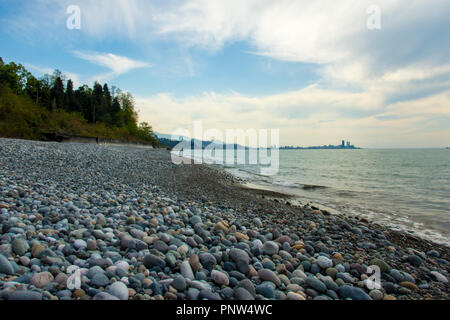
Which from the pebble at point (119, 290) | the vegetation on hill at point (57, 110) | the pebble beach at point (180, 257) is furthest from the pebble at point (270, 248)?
the vegetation on hill at point (57, 110)

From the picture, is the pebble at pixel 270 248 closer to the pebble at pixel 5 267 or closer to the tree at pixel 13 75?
the pebble at pixel 5 267

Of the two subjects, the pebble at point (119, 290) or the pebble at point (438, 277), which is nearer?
the pebble at point (119, 290)

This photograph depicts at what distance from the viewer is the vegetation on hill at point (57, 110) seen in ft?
81.6

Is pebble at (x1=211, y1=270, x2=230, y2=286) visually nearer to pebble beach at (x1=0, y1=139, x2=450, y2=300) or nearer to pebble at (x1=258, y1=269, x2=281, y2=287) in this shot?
pebble beach at (x1=0, y1=139, x2=450, y2=300)

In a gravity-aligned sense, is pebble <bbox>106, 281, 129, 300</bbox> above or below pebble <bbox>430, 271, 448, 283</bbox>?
above

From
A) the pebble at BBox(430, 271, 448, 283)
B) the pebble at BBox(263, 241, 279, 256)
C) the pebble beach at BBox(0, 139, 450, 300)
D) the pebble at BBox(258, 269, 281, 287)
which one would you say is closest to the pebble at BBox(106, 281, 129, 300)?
the pebble beach at BBox(0, 139, 450, 300)

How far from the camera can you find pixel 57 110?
4328 centimetres

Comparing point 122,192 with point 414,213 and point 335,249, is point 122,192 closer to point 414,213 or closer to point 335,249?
point 335,249

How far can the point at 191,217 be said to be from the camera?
4.52 meters

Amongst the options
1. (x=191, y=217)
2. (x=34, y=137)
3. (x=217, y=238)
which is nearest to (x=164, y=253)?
(x=217, y=238)

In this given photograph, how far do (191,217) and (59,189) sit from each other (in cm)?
332

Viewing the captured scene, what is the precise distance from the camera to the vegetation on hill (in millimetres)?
24859

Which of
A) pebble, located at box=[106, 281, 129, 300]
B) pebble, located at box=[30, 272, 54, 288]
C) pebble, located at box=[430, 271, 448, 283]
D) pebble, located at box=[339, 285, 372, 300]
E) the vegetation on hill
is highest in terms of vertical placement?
the vegetation on hill

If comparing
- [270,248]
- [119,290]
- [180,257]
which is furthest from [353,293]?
[119,290]
